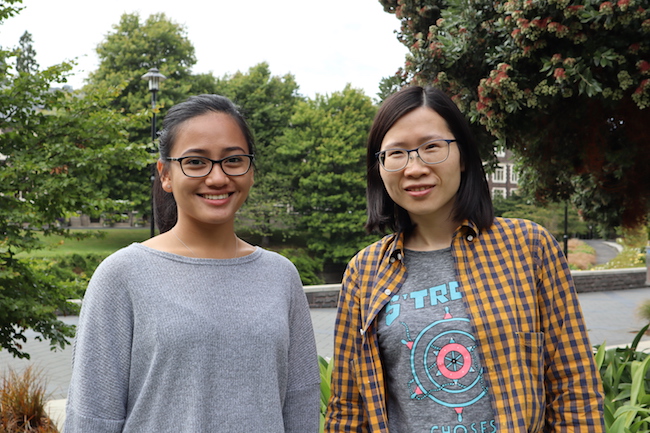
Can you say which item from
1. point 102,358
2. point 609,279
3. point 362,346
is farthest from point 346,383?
point 609,279

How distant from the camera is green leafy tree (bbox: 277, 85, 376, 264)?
27.6 metres

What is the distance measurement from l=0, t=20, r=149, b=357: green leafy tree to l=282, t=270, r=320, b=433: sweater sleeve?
3.23m

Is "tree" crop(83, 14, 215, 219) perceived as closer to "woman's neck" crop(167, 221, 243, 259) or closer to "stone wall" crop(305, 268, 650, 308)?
"stone wall" crop(305, 268, 650, 308)

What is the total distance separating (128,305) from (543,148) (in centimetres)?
484

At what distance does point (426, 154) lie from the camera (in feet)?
6.01

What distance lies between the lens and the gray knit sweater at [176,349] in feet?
4.91

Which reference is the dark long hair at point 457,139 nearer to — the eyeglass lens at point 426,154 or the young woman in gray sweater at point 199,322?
the eyeglass lens at point 426,154

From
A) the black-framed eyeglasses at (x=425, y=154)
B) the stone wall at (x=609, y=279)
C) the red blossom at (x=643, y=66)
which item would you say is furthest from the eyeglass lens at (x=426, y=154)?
the stone wall at (x=609, y=279)

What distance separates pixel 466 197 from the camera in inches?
74.5

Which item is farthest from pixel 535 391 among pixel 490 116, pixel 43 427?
pixel 43 427

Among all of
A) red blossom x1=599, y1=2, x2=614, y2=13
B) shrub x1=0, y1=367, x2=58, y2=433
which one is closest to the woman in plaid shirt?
red blossom x1=599, y1=2, x2=614, y2=13

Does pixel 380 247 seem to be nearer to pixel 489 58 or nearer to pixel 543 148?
pixel 489 58

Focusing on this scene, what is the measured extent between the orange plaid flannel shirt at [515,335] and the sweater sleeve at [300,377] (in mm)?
154

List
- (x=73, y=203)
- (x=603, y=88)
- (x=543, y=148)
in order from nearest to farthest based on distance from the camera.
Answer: (x=603, y=88) → (x=73, y=203) → (x=543, y=148)
